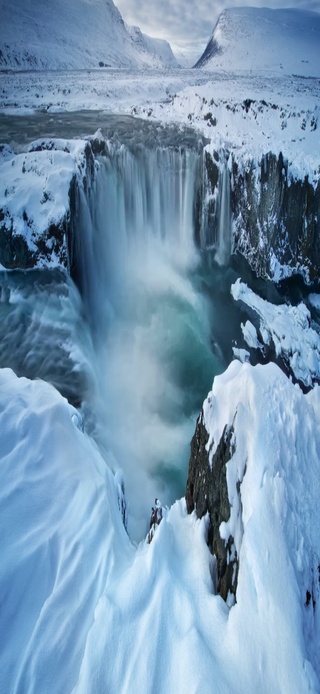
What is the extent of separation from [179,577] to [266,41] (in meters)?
79.5

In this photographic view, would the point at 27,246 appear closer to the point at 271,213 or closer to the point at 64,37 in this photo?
the point at 271,213

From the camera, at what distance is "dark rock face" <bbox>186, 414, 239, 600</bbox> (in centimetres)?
327

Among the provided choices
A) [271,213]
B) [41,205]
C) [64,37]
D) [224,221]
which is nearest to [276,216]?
[271,213]

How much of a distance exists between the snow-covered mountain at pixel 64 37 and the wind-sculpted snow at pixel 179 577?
4912cm

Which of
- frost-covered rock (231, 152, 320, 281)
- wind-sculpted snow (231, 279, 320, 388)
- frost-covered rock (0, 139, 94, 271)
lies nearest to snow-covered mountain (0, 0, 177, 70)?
frost-covered rock (0, 139, 94, 271)

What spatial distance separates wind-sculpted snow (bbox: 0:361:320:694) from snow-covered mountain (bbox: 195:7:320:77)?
51820 millimetres

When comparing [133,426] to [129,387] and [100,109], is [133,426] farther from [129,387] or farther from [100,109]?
[100,109]

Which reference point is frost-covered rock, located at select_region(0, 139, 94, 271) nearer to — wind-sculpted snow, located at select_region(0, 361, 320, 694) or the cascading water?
the cascading water

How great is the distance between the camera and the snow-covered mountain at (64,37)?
4684 cm

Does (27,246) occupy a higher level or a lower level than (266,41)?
lower

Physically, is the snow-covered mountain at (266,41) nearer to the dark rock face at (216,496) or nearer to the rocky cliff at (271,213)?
the rocky cliff at (271,213)

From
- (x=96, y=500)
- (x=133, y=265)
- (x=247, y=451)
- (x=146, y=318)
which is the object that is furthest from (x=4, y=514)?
(x=133, y=265)

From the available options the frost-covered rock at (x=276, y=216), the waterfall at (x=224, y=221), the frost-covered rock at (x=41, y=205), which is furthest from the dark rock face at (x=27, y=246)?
the frost-covered rock at (x=276, y=216)

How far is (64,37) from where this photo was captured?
72812 mm
